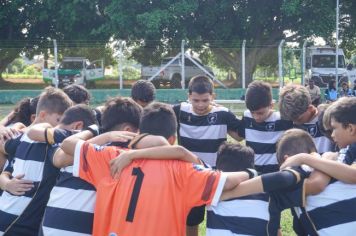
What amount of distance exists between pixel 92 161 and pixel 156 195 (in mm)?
442

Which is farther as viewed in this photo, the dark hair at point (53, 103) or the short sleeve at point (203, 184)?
the dark hair at point (53, 103)

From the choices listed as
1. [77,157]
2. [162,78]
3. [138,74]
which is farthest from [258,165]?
[138,74]

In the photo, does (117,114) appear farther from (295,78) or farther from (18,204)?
(295,78)

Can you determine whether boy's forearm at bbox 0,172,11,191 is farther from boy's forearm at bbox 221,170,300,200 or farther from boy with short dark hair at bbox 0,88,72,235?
boy's forearm at bbox 221,170,300,200

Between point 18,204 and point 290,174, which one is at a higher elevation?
point 290,174

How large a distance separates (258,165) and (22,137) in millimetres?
1948

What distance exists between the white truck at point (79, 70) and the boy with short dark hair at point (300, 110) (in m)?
22.4

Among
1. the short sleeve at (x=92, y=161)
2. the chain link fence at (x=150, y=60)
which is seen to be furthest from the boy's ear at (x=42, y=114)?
the chain link fence at (x=150, y=60)

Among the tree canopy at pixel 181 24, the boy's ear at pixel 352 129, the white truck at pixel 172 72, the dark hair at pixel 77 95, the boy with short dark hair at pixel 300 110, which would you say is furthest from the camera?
the tree canopy at pixel 181 24

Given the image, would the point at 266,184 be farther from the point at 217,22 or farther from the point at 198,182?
the point at 217,22

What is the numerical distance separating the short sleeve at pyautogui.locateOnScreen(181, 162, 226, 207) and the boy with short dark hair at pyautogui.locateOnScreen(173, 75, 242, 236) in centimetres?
189

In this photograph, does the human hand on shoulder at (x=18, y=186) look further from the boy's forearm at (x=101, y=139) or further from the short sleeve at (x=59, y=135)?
the boy's forearm at (x=101, y=139)

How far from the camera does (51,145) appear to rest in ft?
10.4

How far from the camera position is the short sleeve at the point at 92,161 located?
9.21 ft
